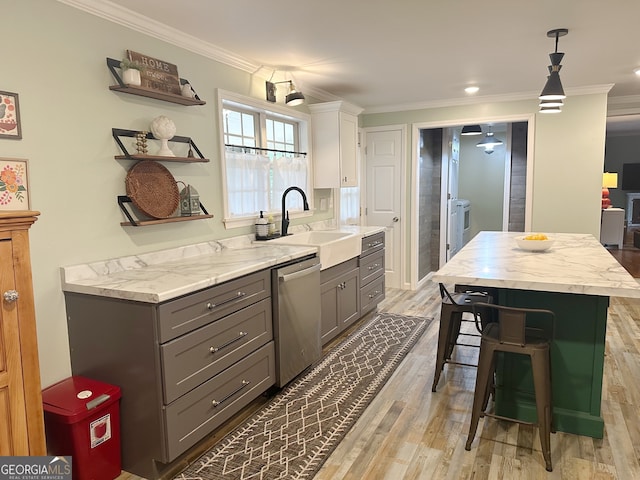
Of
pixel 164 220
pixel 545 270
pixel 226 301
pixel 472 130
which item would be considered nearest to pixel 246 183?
pixel 164 220

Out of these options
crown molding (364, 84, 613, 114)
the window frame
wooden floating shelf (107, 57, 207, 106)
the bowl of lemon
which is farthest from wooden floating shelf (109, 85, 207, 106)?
crown molding (364, 84, 613, 114)

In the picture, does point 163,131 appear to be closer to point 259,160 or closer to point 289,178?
point 259,160

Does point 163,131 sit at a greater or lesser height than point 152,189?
greater

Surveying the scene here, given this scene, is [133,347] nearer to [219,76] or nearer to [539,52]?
[219,76]

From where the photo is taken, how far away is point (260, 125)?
12.3 feet

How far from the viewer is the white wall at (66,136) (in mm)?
2037

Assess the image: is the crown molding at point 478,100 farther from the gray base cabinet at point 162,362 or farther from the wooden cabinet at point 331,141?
the gray base cabinet at point 162,362

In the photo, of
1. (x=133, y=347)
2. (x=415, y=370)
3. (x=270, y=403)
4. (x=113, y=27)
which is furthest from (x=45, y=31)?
(x=415, y=370)

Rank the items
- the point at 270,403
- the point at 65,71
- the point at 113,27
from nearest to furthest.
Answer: the point at 65,71
the point at 113,27
the point at 270,403

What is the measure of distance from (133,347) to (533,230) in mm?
4264

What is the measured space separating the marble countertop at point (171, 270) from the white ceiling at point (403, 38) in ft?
4.35

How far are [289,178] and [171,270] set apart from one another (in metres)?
1.90

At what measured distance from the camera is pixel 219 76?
3.20m

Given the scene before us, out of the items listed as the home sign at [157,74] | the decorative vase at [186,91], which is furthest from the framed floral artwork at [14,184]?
the decorative vase at [186,91]
